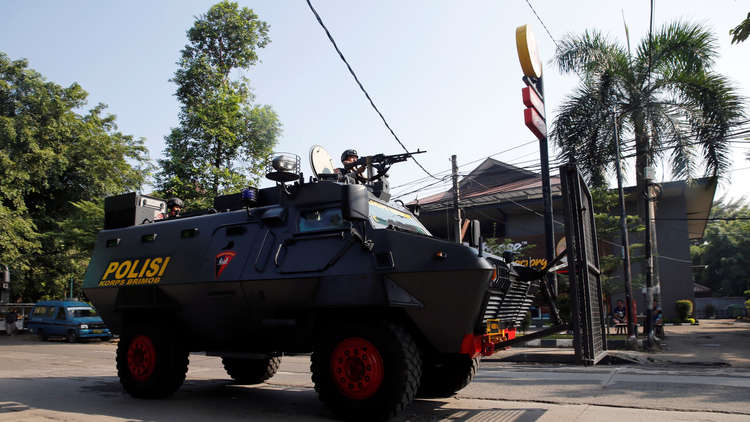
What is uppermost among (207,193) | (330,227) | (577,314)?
(207,193)

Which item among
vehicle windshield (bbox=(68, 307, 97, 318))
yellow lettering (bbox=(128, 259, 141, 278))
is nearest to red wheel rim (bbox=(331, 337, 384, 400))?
yellow lettering (bbox=(128, 259, 141, 278))

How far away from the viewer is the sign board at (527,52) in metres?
10.6

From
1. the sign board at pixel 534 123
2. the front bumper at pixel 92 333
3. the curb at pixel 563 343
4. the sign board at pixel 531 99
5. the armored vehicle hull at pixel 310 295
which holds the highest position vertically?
the sign board at pixel 531 99

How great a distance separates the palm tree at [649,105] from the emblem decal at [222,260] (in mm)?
15566

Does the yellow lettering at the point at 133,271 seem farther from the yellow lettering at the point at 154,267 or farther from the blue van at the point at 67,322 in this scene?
the blue van at the point at 67,322

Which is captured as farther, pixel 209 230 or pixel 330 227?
pixel 209 230

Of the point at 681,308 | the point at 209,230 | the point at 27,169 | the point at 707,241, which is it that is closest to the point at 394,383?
the point at 209,230

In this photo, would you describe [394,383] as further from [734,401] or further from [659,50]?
[659,50]

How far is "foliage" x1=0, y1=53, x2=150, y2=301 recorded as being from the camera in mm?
26906

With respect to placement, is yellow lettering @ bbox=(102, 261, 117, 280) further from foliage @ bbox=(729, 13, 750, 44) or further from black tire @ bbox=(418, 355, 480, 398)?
foliage @ bbox=(729, 13, 750, 44)

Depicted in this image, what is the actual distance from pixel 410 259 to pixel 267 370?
431cm

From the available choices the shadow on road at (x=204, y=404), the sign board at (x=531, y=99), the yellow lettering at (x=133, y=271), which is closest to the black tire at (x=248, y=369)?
the shadow on road at (x=204, y=404)

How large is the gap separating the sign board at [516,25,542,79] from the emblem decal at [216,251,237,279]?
6.99 meters

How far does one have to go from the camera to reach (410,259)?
540 cm
